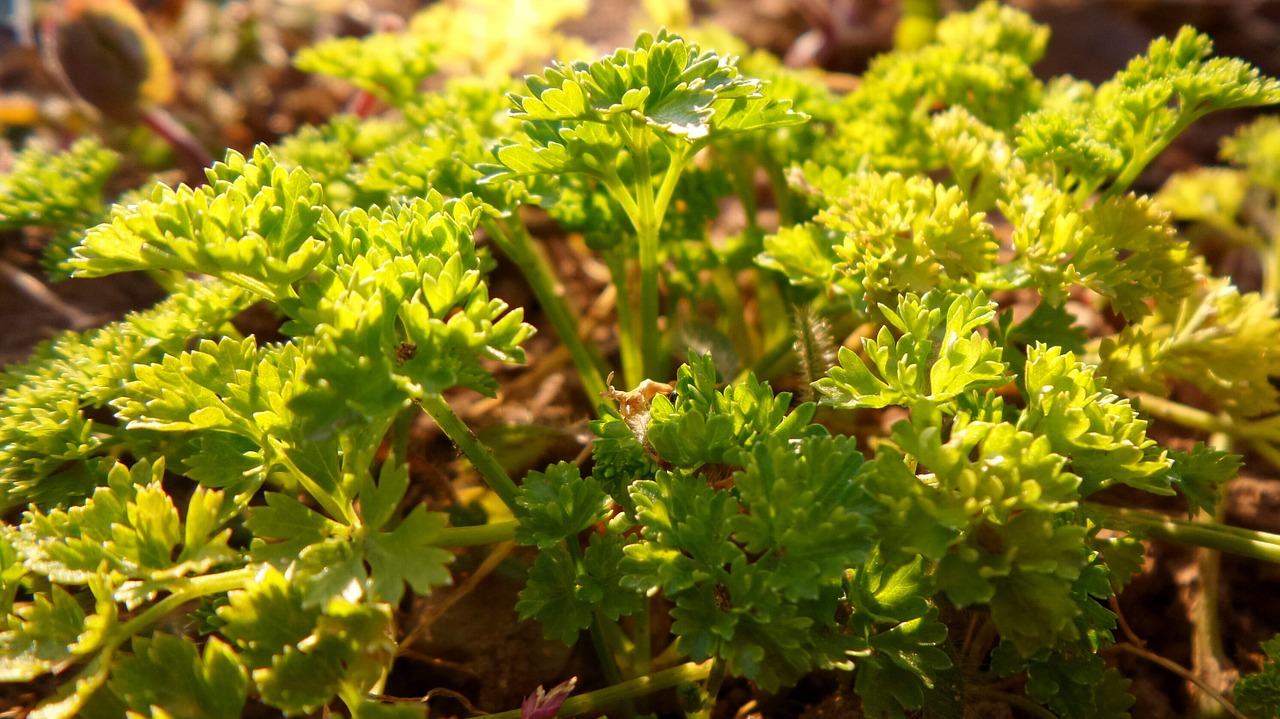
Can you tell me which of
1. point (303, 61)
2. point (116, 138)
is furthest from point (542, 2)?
point (116, 138)

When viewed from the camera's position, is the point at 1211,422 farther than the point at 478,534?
Yes

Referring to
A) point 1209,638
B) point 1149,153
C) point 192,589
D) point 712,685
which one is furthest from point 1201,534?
point 192,589

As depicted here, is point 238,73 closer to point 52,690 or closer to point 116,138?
point 116,138

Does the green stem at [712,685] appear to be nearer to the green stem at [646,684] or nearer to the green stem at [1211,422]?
the green stem at [646,684]

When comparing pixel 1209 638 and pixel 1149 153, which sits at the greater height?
pixel 1149 153

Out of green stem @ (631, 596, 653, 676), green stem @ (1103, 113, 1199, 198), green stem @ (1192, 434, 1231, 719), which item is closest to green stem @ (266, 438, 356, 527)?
green stem @ (631, 596, 653, 676)

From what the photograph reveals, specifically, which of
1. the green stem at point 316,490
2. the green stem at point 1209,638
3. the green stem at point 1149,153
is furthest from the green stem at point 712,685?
the green stem at point 1149,153

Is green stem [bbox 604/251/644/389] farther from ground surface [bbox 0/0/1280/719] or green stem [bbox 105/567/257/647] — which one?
green stem [bbox 105/567/257/647]

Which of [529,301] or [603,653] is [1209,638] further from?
[529,301]
